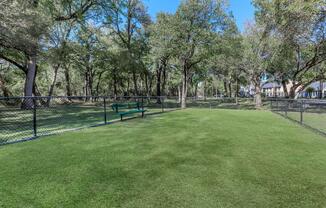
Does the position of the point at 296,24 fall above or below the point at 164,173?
above

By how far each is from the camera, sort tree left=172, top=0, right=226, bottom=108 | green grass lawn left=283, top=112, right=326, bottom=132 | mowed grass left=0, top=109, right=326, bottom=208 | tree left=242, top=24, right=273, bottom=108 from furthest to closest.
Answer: tree left=242, top=24, right=273, bottom=108, tree left=172, top=0, right=226, bottom=108, green grass lawn left=283, top=112, right=326, bottom=132, mowed grass left=0, top=109, right=326, bottom=208

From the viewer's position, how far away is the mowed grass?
2783mm

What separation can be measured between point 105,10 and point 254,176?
1718cm

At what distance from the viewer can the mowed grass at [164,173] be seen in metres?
2.78

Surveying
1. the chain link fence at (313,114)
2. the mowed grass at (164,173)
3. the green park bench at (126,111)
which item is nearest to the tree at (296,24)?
the chain link fence at (313,114)

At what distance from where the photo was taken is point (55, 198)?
2.80 metres

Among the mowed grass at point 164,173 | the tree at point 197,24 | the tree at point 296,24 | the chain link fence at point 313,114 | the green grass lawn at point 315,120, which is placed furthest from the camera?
the tree at point 197,24

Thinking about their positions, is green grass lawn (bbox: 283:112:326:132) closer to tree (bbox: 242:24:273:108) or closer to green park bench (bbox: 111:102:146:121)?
Answer: green park bench (bbox: 111:102:146:121)

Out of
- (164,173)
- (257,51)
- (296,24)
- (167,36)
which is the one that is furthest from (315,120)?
Answer: (167,36)

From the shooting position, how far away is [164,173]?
363cm

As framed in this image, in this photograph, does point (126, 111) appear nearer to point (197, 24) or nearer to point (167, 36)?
point (167, 36)

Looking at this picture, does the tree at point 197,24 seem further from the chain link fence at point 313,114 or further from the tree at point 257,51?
the chain link fence at point 313,114

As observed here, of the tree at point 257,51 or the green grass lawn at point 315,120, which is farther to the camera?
the tree at point 257,51

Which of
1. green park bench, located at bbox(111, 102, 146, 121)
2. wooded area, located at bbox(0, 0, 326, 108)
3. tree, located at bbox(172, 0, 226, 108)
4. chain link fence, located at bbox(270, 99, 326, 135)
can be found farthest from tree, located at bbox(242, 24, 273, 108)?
green park bench, located at bbox(111, 102, 146, 121)
